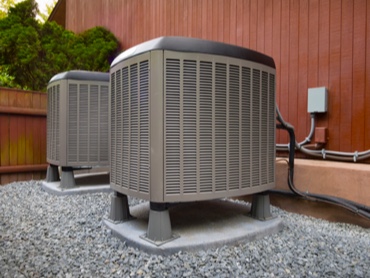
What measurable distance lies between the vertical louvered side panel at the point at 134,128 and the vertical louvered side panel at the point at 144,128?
42 mm

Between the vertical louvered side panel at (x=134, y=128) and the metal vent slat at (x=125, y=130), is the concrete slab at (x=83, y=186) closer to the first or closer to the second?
the metal vent slat at (x=125, y=130)

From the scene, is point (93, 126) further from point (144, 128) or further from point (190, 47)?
point (190, 47)

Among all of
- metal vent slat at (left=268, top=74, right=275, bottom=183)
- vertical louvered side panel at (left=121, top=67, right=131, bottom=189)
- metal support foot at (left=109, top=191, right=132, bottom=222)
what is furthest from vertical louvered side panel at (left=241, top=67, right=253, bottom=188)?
metal support foot at (left=109, top=191, right=132, bottom=222)

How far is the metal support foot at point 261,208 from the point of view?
2.02m

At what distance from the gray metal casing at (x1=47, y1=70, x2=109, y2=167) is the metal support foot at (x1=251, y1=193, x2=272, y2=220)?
1842 millimetres

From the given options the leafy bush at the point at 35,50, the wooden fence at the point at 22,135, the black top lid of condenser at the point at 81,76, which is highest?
the leafy bush at the point at 35,50

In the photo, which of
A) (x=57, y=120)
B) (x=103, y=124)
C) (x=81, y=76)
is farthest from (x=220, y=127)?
(x=57, y=120)

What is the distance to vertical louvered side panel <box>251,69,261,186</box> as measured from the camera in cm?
189

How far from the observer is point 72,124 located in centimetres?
309

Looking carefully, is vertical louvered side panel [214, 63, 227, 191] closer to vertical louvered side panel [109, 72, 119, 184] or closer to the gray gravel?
the gray gravel

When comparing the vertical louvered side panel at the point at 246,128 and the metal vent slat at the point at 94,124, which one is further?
the metal vent slat at the point at 94,124

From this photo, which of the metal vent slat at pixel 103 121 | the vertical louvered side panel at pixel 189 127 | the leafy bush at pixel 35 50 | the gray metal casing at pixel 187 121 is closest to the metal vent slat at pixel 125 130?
the gray metal casing at pixel 187 121

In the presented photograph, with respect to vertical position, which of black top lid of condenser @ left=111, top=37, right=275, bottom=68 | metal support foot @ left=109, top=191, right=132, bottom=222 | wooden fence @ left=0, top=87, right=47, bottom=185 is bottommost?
metal support foot @ left=109, top=191, right=132, bottom=222

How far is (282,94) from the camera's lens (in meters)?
2.98
